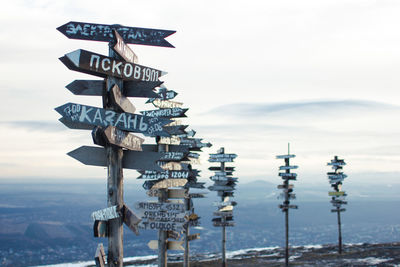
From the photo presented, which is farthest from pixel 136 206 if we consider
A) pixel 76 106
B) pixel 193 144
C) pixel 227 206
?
pixel 227 206

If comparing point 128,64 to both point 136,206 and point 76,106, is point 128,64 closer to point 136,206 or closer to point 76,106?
point 76,106

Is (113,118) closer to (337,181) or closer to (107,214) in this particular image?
(107,214)

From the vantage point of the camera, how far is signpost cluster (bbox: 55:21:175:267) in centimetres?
877

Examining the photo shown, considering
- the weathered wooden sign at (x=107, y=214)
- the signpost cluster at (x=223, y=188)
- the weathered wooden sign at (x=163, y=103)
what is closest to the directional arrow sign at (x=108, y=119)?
the weathered wooden sign at (x=107, y=214)

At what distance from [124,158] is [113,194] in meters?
0.81

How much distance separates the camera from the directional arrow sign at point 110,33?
356 inches

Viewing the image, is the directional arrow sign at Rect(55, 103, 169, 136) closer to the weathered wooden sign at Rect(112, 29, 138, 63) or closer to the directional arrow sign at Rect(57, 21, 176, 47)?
the weathered wooden sign at Rect(112, 29, 138, 63)

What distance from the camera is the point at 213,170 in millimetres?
28625

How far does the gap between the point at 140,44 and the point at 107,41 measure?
2.85ft

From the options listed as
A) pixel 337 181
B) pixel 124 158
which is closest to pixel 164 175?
pixel 124 158

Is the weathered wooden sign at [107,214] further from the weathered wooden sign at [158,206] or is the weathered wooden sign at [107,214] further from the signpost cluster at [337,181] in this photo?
the signpost cluster at [337,181]

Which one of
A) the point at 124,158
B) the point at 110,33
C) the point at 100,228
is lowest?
the point at 100,228

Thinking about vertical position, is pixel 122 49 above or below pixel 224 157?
above

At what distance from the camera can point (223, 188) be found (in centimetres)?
2775
